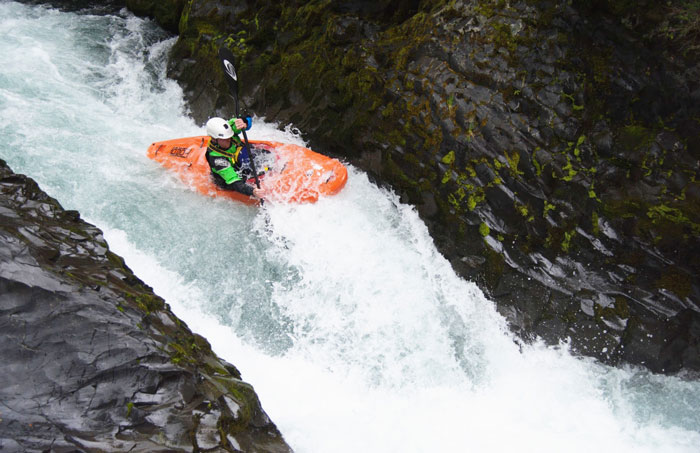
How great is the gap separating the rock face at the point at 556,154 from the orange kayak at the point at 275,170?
0.68m

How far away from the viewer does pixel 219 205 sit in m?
5.97

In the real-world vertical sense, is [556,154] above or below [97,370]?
above

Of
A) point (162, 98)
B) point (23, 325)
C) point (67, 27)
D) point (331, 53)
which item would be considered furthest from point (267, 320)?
point (67, 27)

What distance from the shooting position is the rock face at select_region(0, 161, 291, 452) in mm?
2898

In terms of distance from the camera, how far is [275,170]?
5.98 meters

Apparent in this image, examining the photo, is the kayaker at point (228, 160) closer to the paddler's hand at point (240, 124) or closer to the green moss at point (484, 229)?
the paddler's hand at point (240, 124)

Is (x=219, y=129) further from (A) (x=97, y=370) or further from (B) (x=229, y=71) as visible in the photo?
(A) (x=97, y=370)

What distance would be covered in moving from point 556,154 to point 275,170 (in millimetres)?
3177

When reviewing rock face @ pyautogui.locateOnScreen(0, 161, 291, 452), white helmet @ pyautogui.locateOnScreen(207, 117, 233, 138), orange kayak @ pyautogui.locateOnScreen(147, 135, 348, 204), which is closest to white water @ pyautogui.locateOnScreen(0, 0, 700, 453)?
orange kayak @ pyautogui.locateOnScreen(147, 135, 348, 204)

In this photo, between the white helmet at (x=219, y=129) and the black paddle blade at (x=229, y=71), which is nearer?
the white helmet at (x=219, y=129)

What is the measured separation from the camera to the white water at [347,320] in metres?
4.38

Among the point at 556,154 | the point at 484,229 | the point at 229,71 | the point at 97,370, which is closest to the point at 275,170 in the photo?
the point at 229,71

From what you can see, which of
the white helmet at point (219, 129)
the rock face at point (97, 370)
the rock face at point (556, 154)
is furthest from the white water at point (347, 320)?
the white helmet at point (219, 129)

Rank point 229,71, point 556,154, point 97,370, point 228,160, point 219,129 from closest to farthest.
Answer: point 97,370 → point 556,154 → point 219,129 → point 228,160 → point 229,71
